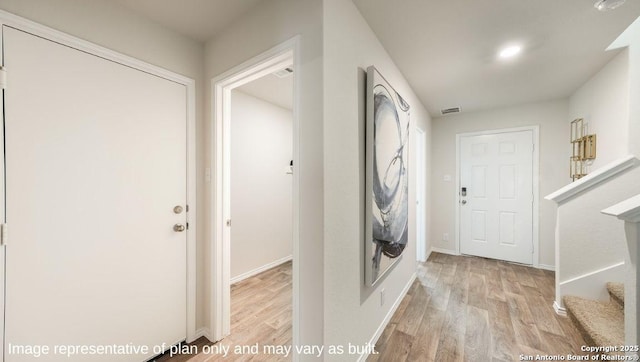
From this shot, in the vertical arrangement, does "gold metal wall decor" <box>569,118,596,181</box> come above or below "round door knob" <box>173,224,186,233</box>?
above

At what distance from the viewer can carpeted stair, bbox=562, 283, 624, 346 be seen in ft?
5.23

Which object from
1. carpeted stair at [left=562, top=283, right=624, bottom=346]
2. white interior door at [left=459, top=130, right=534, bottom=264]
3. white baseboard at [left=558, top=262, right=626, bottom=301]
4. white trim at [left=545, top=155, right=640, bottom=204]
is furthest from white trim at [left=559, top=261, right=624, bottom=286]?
white interior door at [left=459, top=130, right=534, bottom=264]

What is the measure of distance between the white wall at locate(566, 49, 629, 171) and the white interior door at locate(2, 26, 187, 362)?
3808mm

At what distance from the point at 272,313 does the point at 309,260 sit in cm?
133

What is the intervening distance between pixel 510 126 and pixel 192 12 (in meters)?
4.29

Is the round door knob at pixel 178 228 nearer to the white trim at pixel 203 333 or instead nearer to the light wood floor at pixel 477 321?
the white trim at pixel 203 333

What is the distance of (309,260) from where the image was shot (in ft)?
4.31

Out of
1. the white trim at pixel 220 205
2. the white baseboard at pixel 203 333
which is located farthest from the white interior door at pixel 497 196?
the white baseboard at pixel 203 333

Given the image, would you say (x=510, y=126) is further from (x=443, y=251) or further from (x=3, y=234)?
(x=3, y=234)

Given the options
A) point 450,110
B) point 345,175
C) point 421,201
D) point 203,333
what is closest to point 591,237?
point 421,201

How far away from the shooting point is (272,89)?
115 inches

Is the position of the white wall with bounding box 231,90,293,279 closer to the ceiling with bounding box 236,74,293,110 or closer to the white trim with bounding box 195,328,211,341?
the ceiling with bounding box 236,74,293,110

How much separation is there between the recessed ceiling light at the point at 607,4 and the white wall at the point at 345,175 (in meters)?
1.36

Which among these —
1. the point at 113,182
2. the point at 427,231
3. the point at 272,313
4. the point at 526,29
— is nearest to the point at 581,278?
the point at 427,231
